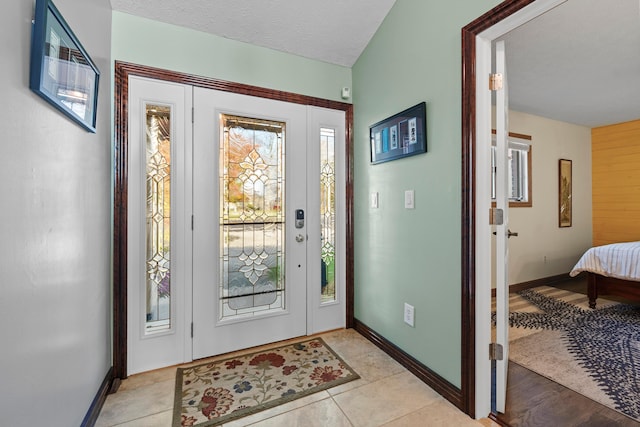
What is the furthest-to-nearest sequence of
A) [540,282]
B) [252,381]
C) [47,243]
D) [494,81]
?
[540,282] < [252,381] < [494,81] < [47,243]

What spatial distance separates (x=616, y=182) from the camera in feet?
14.7

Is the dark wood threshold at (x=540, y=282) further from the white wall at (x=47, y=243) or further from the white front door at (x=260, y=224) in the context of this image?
the white wall at (x=47, y=243)

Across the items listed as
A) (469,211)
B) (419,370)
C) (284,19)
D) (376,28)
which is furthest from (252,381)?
(376,28)

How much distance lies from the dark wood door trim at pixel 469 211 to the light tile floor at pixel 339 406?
218mm

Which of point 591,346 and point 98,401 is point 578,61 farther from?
point 98,401

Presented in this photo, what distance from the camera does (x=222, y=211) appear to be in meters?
2.22

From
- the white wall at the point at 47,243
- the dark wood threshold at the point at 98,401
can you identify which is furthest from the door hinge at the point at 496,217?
the dark wood threshold at the point at 98,401

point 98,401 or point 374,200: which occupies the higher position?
point 374,200

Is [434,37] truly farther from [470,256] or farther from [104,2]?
[104,2]

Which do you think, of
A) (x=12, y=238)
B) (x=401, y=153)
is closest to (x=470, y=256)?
(x=401, y=153)

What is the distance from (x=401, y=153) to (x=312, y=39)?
3.91 feet

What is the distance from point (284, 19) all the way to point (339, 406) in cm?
259

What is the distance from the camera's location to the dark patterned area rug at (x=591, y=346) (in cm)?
180

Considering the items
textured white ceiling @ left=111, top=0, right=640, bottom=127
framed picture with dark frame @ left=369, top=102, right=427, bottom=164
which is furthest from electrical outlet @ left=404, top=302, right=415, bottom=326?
textured white ceiling @ left=111, top=0, right=640, bottom=127
